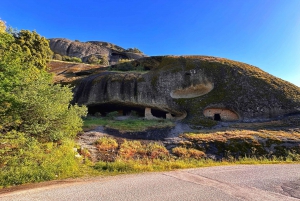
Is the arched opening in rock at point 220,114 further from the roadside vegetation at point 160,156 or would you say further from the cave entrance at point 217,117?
the roadside vegetation at point 160,156

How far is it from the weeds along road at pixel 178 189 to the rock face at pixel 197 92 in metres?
12.7

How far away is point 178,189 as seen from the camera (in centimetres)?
580

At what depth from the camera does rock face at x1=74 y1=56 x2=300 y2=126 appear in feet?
67.1

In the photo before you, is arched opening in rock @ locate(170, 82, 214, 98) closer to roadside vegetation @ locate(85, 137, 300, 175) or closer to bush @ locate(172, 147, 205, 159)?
roadside vegetation @ locate(85, 137, 300, 175)

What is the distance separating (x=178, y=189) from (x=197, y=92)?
19.0 m

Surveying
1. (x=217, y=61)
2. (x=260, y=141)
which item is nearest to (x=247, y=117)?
(x=260, y=141)

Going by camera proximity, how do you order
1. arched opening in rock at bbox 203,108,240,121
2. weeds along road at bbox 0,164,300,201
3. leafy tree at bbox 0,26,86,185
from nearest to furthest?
weeds along road at bbox 0,164,300,201, leafy tree at bbox 0,26,86,185, arched opening in rock at bbox 203,108,240,121

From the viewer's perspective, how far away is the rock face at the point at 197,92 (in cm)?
2045

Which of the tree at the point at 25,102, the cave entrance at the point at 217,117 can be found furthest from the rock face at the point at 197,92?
the tree at the point at 25,102

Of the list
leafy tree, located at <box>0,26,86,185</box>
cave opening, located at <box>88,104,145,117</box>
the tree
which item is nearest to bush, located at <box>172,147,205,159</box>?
leafy tree, located at <box>0,26,86,185</box>

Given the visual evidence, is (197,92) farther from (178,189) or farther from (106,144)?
(178,189)

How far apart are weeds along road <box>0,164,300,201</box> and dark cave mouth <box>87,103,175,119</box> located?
55.6 ft

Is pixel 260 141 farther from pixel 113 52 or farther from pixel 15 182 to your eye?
pixel 113 52

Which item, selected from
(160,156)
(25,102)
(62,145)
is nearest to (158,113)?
(160,156)
